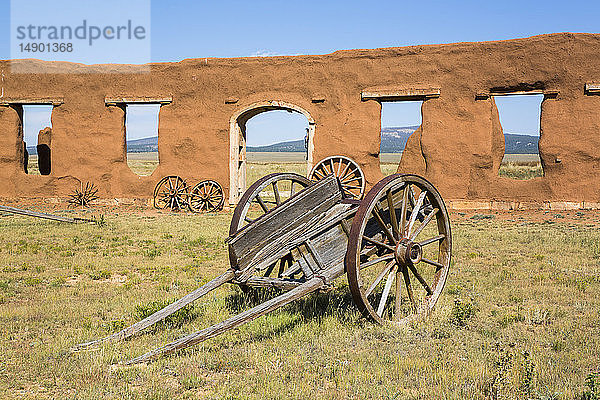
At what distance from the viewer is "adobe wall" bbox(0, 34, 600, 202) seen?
500 inches

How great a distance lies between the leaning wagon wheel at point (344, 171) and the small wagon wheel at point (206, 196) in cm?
263

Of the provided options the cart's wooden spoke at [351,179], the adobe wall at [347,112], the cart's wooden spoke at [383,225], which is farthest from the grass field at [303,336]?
the cart's wooden spoke at [351,179]

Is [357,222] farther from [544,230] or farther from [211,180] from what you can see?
[211,180]

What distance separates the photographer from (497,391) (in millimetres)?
3141

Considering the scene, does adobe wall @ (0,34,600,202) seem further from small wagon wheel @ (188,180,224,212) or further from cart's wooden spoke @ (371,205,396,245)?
cart's wooden spoke @ (371,205,396,245)

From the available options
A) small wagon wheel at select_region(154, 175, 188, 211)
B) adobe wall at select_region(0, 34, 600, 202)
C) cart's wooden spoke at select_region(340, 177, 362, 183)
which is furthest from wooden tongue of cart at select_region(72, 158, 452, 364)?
small wagon wheel at select_region(154, 175, 188, 211)

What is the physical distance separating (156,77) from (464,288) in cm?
1158

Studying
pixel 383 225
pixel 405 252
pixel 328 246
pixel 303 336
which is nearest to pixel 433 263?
pixel 405 252

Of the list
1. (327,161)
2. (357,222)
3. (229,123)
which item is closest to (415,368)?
(357,222)

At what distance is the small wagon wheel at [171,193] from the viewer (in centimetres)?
1455

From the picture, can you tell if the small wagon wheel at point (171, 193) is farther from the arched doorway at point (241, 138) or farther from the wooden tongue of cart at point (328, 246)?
the wooden tongue of cart at point (328, 246)

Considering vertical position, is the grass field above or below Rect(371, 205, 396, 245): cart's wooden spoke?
below

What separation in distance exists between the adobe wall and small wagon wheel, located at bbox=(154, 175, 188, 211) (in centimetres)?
22

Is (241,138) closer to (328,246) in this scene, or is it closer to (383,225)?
(328,246)
